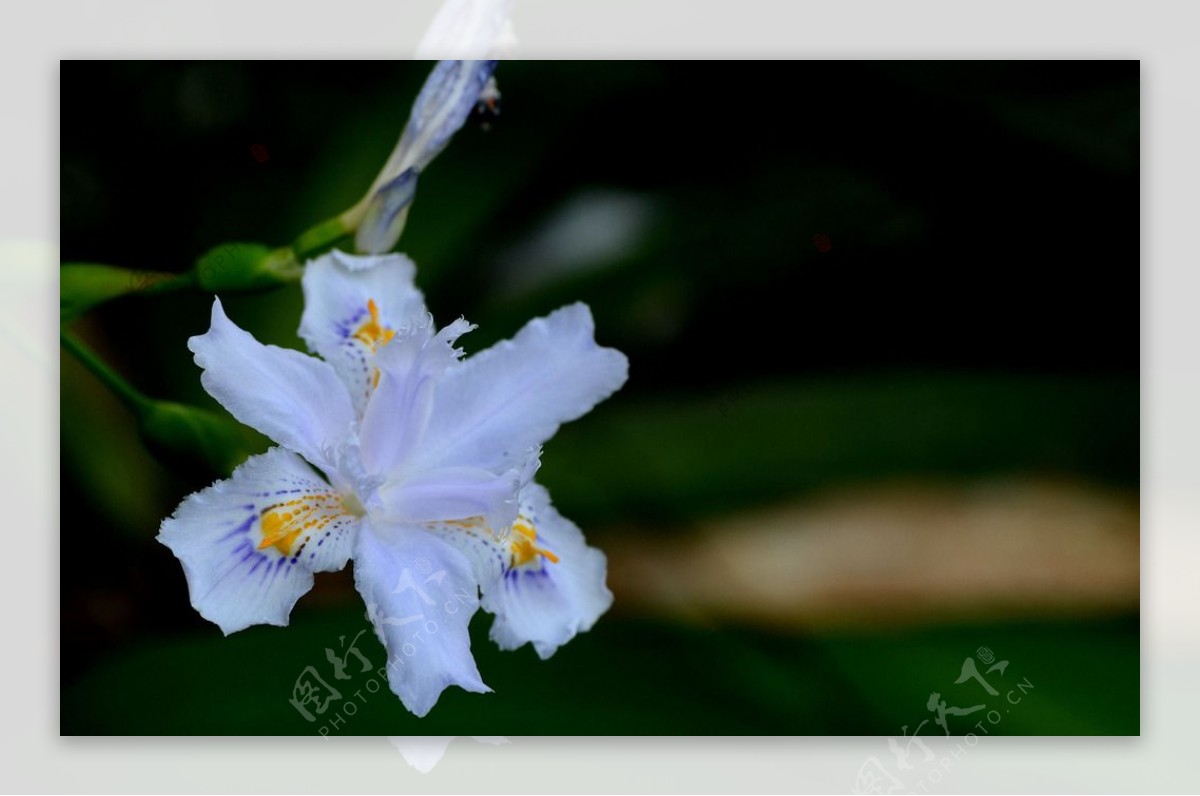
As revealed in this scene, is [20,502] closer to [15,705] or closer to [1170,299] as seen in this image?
[15,705]

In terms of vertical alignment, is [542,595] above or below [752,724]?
above

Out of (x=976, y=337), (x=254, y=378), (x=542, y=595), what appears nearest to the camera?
(x=254, y=378)

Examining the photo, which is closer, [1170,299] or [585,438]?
[1170,299]

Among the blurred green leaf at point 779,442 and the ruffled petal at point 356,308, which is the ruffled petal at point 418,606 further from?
the blurred green leaf at point 779,442

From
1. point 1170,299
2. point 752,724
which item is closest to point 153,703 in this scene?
point 752,724
